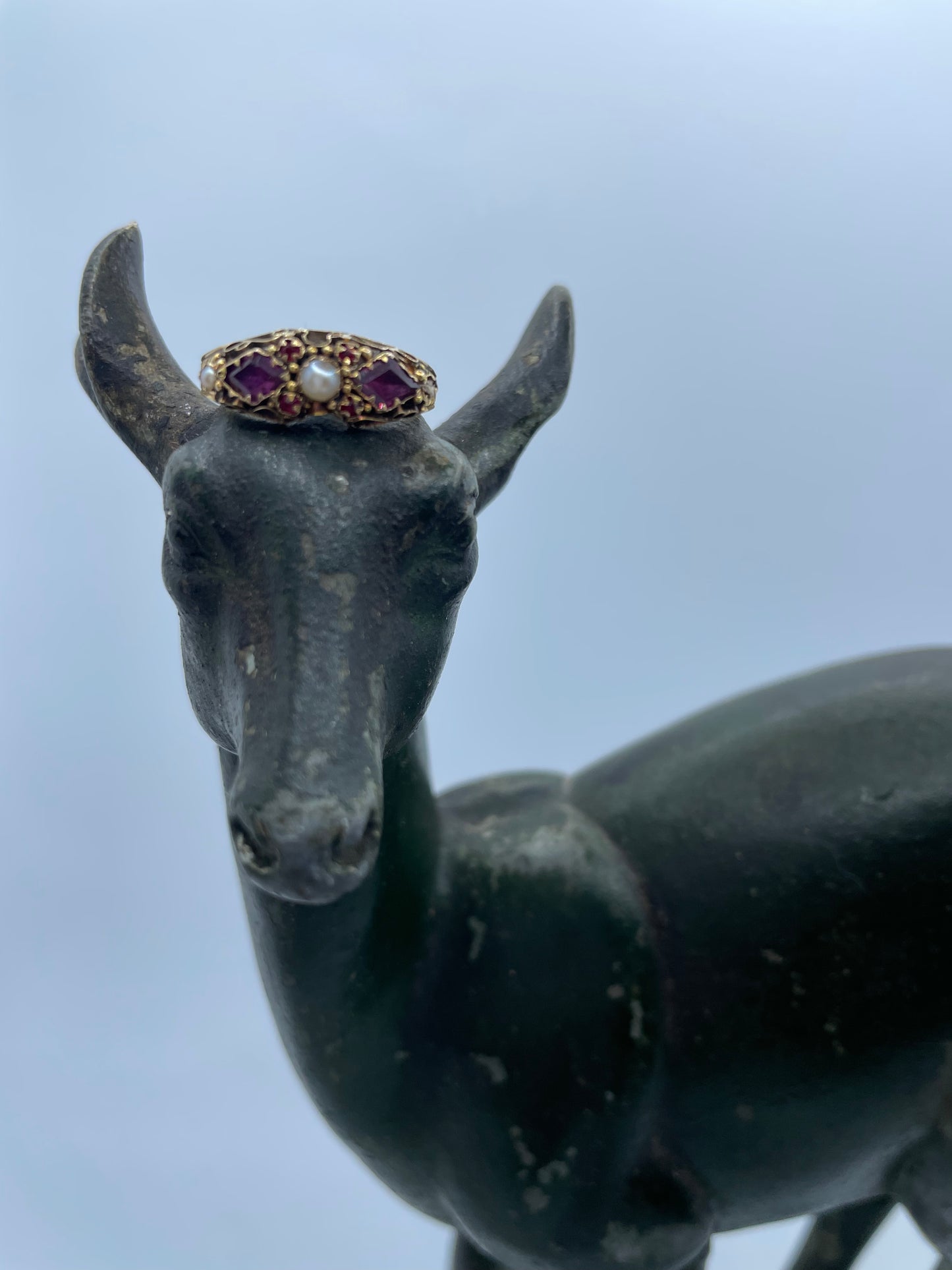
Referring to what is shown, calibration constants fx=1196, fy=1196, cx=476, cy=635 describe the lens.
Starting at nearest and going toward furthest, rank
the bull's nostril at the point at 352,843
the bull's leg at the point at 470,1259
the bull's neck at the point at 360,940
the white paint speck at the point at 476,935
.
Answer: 1. the bull's nostril at the point at 352,843
2. the bull's neck at the point at 360,940
3. the white paint speck at the point at 476,935
4. the bull's leg at the point at 470,1259

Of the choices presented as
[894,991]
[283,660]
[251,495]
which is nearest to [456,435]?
[251,495]

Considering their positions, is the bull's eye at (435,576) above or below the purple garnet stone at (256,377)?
below

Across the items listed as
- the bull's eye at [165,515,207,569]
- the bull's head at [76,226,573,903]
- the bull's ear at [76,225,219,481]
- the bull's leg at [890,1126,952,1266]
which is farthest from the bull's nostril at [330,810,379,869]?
the bull's leg at [890,1126,952,1266]

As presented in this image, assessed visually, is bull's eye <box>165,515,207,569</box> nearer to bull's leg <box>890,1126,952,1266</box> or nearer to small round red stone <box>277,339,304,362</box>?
small round red stone <box>277,339,304,362</box>

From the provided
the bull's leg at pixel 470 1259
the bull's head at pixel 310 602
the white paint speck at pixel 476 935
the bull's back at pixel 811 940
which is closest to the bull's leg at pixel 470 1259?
the bull's leg at pixel 470 1259

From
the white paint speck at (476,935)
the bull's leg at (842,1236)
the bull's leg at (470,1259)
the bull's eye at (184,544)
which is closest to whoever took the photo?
the bull's eye at (184,544)

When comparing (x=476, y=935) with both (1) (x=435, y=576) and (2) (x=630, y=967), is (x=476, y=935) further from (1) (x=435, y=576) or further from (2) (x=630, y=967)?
(1) (x=435, y=576)

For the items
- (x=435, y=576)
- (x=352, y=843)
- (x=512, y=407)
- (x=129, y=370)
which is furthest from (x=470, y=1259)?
(x=129, y=370)

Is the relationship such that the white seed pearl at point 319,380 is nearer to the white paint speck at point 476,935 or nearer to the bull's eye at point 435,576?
the bull's eye at point 435,576
